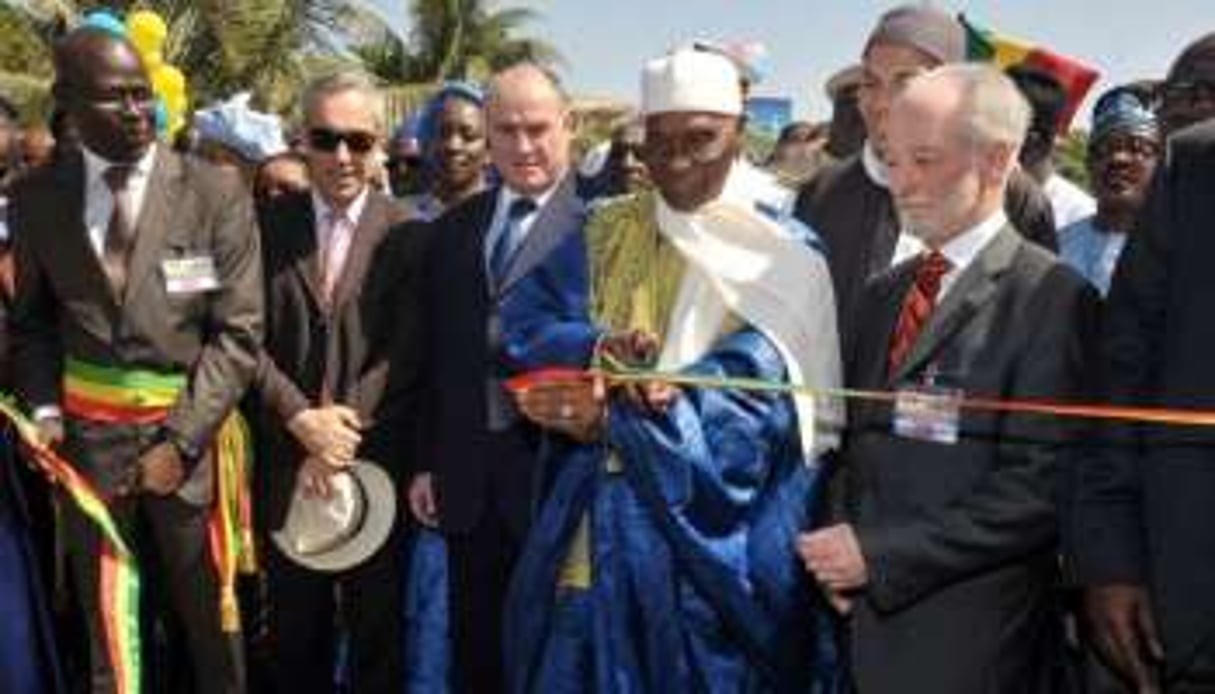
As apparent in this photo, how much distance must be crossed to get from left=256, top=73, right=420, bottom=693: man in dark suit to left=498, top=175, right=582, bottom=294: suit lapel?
19.0 inches

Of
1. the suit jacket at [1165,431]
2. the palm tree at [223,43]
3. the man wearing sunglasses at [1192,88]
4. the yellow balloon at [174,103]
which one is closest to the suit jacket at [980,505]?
the suit jacket at [1165,431]

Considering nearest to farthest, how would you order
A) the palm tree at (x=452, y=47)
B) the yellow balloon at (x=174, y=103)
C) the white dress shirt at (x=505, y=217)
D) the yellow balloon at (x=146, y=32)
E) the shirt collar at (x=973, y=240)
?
the shirt collar at (x=973, y=240), the white dress shirt at (x=505, y=217), the yellow balloon at (x=146, y=32), the yellow balloon at (x=174, y=103), the palm tree at (x=452, y=47)

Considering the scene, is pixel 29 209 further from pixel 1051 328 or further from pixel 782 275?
pixel 1051 328

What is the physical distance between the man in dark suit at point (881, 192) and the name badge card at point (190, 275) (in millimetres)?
1767

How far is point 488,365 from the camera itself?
486cm

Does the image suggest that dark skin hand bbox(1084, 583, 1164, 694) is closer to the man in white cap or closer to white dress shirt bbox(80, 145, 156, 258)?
the man in white cap

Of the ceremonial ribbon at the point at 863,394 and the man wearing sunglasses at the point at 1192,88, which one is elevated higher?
the man wearing sunglasses at the point at 1192,88

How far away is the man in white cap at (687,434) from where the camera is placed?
→ 3.75 m

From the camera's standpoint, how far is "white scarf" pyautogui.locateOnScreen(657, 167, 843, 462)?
3762 mm

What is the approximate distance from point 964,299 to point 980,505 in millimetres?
430

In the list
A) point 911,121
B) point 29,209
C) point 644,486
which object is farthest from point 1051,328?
point 29,209

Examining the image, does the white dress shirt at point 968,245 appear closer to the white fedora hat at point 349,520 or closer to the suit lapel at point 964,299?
the suit lapel at point 964,299

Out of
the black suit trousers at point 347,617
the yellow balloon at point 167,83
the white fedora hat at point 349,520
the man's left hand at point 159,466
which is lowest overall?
the black suit trousers at point 347,617

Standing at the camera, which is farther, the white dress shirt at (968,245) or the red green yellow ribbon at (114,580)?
the red green yellow ribbon at (114,580)
